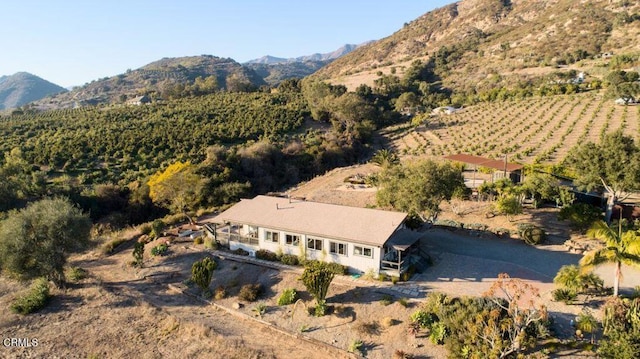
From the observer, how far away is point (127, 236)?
32.7 m

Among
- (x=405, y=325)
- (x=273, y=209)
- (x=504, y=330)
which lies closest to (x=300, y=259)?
(x=273, y=209)

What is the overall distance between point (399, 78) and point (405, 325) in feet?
345

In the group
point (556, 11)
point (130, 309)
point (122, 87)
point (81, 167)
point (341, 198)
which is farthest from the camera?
point (122, 87)

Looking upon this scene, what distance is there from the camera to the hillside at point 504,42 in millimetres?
98625

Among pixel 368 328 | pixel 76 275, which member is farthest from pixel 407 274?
pixel 76 275

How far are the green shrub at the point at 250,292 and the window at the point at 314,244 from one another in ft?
12.0

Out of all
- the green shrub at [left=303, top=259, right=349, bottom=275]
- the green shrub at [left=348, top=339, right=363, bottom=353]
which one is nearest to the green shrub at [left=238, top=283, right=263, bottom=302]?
the green shrub at [left=303, top=259, right=349, bottom=275]

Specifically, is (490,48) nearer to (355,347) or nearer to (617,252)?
(617,252)

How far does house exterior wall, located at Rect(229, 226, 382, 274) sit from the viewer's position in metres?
21.9

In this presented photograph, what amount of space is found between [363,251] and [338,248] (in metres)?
1.49

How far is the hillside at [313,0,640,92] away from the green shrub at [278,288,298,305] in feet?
288

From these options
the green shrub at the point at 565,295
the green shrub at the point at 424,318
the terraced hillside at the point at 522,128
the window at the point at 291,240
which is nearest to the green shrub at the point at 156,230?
the window at the point at 291,240

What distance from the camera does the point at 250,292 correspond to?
21.3 meters

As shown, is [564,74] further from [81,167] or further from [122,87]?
[122,87]
